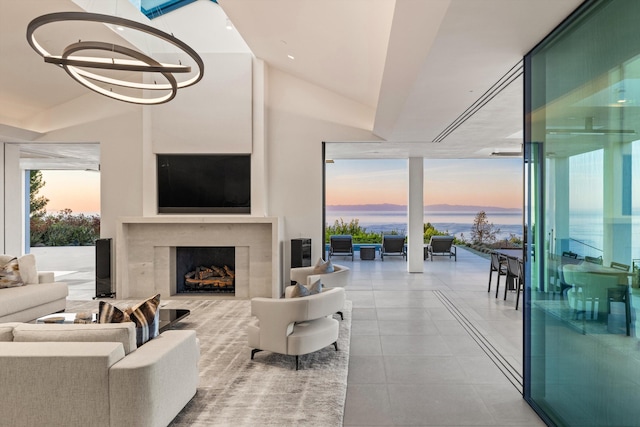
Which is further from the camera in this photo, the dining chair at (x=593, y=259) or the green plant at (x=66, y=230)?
the green plant at (x=66, y=230)

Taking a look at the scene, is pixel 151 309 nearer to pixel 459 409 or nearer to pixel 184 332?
pixel 184 332

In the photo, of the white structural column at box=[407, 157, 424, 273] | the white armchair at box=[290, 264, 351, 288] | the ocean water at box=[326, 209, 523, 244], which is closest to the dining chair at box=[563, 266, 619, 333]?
the white armchair at box=[290, 264, 351, 288]

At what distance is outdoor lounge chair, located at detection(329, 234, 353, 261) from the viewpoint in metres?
13.2

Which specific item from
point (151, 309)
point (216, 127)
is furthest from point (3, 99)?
point (151, 309)

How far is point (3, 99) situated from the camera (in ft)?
24.1

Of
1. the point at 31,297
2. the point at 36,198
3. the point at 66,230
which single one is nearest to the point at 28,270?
the point at 31,297

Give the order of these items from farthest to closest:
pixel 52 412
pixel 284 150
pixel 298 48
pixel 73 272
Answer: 1. pixel 73 272
2. pixel 284 150
3. pixel 298 48
4. pixel 52 412

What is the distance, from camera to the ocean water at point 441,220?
55.2 ft

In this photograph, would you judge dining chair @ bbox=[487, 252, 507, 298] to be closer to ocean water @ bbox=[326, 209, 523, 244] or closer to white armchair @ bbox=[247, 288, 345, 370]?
white armchair @ bbox=[247, 288, 345, 370]

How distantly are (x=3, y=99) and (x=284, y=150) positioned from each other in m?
5.35

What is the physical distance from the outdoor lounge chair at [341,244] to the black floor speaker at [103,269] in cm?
720

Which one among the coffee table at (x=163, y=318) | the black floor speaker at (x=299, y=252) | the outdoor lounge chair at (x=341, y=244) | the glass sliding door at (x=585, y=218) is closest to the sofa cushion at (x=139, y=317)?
the coffee table at (x=163, y=318)

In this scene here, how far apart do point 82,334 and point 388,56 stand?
3.34 m

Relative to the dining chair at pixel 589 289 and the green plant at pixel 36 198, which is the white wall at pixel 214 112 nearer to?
the dining chair at pixel 589 289
